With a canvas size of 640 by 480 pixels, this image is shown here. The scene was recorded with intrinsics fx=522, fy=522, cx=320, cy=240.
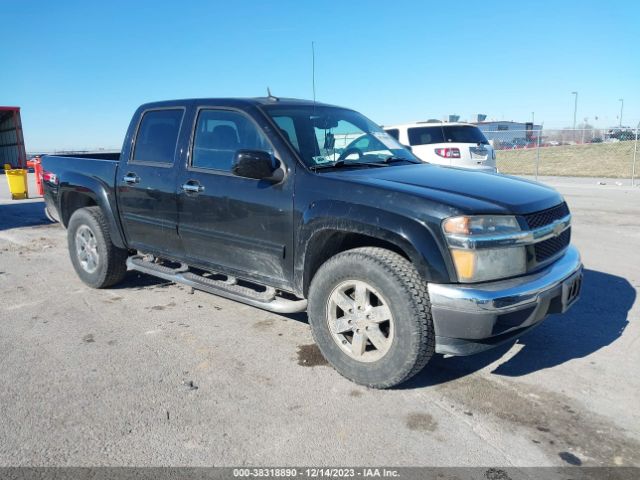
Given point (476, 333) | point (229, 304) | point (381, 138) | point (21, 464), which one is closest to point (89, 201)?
point (229, 304)

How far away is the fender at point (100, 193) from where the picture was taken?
5.02m

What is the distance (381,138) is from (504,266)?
1908 mm

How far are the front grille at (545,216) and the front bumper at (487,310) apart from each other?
1.04 feet

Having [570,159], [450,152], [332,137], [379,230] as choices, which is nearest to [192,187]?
[332,137]

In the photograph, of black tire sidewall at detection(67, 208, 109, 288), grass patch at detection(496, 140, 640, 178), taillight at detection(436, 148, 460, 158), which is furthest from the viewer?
grass patch at detection(496, 140, 640, 178)

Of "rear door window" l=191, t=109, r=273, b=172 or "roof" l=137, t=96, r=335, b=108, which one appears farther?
"roof" l=137, t=96, r=335, b=108

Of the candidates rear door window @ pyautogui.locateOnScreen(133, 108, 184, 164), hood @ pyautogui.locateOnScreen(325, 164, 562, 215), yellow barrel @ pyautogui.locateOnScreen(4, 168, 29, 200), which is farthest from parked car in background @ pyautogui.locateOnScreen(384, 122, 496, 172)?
yellow barrel @ pyautogui.locateOnScreen(4, 168, 29, 200)

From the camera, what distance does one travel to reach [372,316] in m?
3.22

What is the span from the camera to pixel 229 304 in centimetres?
498

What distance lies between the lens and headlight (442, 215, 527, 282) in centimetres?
288

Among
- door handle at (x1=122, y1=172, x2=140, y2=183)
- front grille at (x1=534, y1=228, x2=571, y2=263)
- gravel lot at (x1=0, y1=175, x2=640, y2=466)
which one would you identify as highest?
door handle at (x1=122, y1=172, x2=140, y2=183)

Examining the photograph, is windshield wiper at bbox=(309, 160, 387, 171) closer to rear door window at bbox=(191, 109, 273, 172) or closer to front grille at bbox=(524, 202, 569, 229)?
rear door window at bbox=(191, 109, 273, 172)

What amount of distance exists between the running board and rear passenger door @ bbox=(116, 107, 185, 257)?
7.0 inches

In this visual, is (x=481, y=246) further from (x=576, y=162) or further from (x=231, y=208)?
(x=576, y=162)
